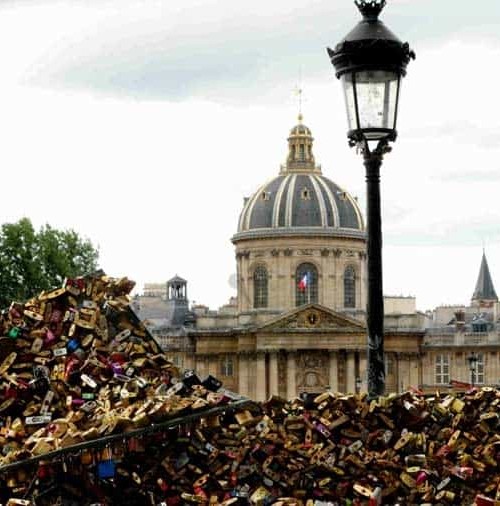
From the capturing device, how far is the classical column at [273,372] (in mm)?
97625

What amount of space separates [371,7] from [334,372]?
85.0 m

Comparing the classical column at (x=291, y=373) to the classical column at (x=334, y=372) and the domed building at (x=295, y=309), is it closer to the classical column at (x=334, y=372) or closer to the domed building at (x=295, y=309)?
the domed building at (x=295, y=309)

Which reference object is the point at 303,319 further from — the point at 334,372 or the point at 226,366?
the point at 226,366

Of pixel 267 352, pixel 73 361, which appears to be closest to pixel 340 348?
pixel 267 352

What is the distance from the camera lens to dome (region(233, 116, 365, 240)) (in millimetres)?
103500

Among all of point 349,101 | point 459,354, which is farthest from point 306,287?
point 349,101

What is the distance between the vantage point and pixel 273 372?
98.0m

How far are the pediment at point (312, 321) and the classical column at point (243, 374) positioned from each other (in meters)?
2.03

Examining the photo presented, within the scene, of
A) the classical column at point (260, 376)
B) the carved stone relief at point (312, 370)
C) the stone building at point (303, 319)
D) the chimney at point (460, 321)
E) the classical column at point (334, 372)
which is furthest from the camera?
the chimney at point (460, 321)

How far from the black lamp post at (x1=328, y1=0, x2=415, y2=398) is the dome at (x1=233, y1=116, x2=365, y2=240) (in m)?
89.7

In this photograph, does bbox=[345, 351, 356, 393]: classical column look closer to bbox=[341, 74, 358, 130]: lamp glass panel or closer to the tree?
the tree

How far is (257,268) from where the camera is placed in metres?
103

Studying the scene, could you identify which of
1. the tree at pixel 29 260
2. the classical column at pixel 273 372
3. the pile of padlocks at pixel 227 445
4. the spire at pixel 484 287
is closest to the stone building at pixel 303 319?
the classical column at pixel 273 372

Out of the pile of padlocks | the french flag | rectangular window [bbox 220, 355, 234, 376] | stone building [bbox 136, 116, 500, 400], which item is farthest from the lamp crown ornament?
the french flag
